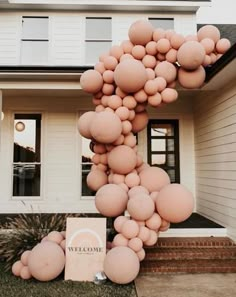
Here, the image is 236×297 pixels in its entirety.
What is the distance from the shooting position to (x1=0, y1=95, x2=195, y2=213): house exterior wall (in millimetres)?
7547

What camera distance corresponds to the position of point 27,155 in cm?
776

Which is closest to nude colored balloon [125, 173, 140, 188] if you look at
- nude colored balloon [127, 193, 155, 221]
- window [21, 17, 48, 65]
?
nude colored balloon [127, 193, 155, 221]

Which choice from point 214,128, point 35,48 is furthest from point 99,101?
point 35,48

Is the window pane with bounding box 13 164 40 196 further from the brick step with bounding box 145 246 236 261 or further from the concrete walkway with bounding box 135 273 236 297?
the concrete walkway with bounding box 135 273 236 297

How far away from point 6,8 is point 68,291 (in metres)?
7.96

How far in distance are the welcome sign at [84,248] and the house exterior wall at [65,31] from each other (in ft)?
17.8

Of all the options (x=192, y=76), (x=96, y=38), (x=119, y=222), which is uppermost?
(x=96, y=38)

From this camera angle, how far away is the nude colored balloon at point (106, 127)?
445 centimetres

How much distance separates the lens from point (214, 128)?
623cm

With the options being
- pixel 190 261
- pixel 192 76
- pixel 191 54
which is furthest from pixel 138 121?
pixel 190 261

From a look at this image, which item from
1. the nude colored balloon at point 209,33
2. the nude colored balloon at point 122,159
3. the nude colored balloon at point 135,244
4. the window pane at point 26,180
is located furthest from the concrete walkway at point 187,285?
the window pane at point 26,180

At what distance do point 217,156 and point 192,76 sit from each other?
1.83 meters

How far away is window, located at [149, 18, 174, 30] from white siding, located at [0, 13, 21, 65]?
3872 millimetres

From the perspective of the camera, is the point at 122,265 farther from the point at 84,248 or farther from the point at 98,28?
the point at 98,28
